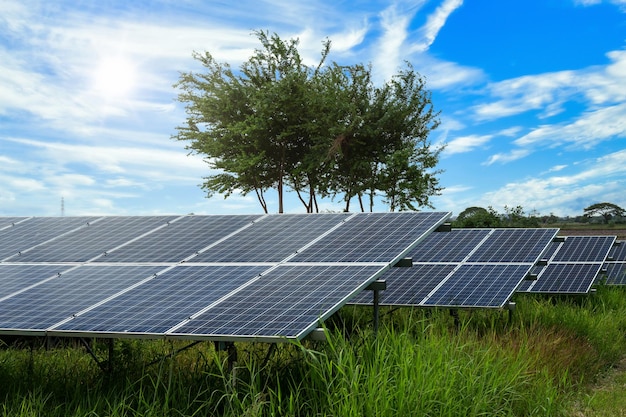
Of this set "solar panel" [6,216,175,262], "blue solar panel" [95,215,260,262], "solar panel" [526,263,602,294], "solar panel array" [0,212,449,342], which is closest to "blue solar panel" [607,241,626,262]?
"solar panel" [526,263,602,294]

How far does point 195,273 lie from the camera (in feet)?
29.6

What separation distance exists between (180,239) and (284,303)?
393 centimetres

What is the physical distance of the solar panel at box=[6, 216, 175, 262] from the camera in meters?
10.8

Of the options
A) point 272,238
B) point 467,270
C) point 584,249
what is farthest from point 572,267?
point 272,238

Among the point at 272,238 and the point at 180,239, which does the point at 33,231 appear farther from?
the point at 272,238

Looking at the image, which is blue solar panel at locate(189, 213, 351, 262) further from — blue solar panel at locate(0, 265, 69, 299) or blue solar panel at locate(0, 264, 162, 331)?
blue solar panel at locate(0, 265, 69, 299)

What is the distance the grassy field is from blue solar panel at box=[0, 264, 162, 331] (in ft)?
2.75

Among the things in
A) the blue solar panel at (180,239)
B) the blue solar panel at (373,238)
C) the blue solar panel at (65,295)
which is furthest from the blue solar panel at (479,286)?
the blue solar panel at (65,295)

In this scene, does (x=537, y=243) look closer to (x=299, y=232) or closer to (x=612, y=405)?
(x=612, y=405)

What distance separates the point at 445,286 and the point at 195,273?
675 cm

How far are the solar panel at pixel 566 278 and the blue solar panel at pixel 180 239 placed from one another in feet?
33.0

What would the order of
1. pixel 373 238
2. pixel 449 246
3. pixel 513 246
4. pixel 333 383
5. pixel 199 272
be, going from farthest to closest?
1. pixel 449 246
2. pixel 513 246
3. pixel 373 238
4. pixel 199 272
5. pixel 333 383

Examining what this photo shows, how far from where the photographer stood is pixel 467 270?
1523 cm

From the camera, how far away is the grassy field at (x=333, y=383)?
22.0ft
